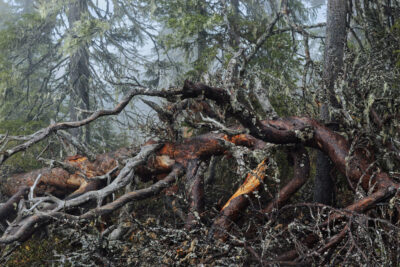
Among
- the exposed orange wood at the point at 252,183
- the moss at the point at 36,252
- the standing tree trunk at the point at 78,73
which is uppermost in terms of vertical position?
the standing tree trunk at the point at 78,73

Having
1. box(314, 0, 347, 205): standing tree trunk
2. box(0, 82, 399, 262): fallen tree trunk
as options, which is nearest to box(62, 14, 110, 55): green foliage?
box(0, 82, 399, 262): fallen tree trunk

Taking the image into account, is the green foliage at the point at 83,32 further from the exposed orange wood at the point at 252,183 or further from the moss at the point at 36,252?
the exposed orange wood at the point at 252,183

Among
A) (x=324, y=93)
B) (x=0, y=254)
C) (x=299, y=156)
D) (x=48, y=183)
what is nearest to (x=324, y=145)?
(x=299, y=156)

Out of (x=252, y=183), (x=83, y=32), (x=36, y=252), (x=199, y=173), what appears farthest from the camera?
(x=83, y=32)

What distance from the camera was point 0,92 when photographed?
37.1 ft

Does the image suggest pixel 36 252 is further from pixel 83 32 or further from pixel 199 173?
pixel 83 32

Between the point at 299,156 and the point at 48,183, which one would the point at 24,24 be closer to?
the point at 48,183

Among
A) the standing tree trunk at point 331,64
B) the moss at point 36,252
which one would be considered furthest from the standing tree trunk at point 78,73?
the standing tree trunk at point 331,64

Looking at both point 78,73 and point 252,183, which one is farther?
point 78,73

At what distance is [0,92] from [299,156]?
1052 centimetres

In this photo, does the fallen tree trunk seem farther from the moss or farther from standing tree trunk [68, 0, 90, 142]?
standing tree trunk [68, 0, 90, 142]

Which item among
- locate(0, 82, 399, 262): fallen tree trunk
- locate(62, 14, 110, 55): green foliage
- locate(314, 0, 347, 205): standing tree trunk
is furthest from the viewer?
locate(62, 14, 110, 55): green foliage

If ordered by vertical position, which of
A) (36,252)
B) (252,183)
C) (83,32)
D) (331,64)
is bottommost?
→ (36,252)

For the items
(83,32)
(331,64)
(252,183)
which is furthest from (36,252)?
(83,32)
